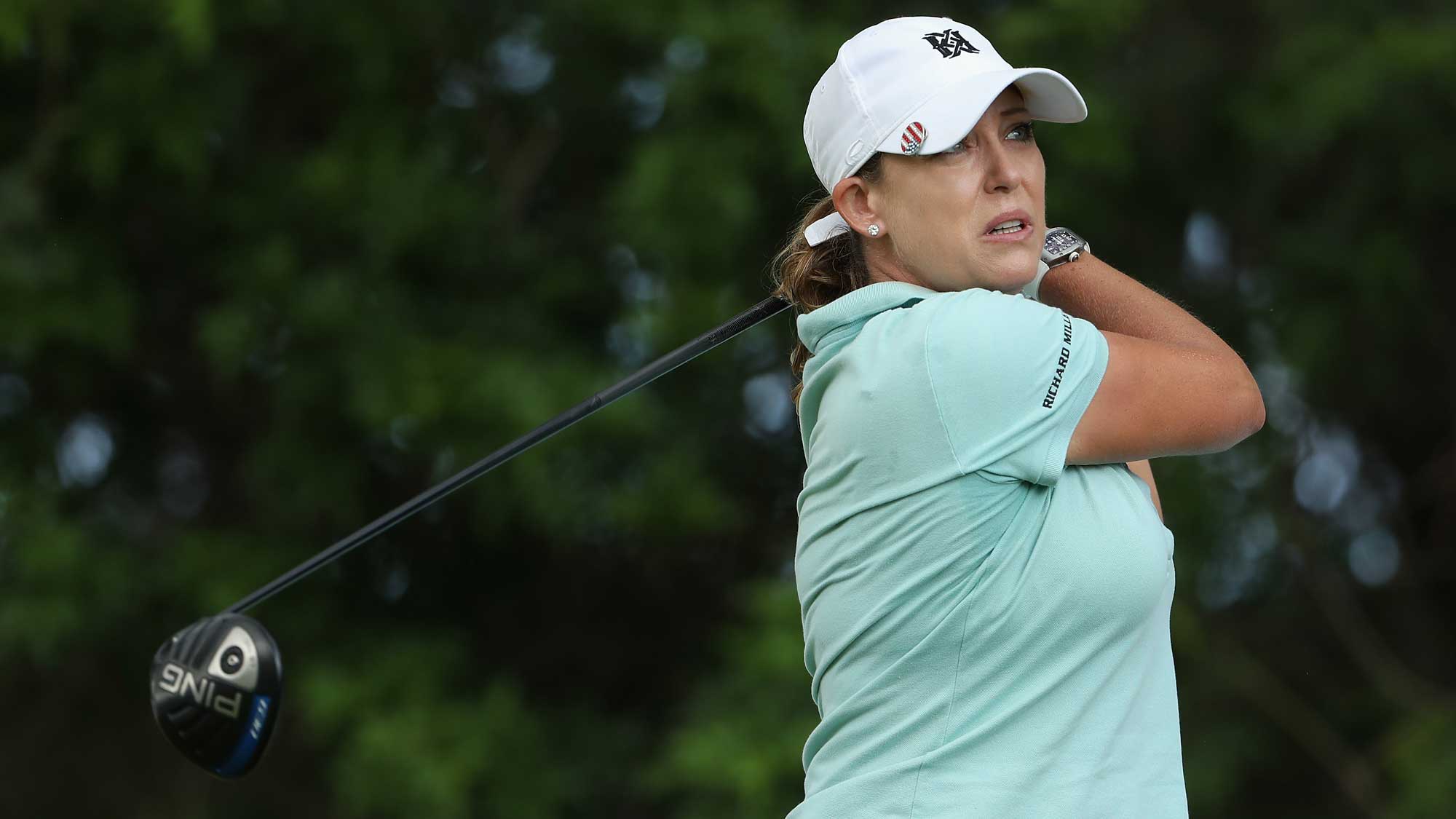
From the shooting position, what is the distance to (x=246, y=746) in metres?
2.13

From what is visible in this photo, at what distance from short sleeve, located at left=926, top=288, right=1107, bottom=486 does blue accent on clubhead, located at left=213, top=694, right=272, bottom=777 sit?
3.62ft

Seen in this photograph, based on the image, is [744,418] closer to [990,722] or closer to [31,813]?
[31,813]

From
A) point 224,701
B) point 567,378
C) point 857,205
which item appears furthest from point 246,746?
point 567,378

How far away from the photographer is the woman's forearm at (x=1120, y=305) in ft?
5.08

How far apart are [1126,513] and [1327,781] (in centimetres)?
445

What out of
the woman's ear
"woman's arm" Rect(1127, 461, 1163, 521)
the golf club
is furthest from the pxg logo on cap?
the golf club

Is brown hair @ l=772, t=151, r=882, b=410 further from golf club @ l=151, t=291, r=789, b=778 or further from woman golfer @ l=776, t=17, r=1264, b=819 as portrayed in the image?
golf club @ l=151, t=291, r=789, b=778

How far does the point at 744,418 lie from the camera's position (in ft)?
17.2

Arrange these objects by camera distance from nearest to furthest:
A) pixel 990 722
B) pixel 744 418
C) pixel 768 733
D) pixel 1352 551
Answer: pixel 990 722 < pixel 768 733 < pixel 744 418 < pixel 1352 551

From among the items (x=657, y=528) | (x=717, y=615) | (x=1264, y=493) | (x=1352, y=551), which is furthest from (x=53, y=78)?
(x=1352, y=551)

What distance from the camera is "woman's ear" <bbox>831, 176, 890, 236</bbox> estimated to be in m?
1.59

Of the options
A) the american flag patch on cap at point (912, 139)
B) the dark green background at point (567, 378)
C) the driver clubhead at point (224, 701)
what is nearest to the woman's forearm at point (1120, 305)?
the american flag patch on cap at point (912, 139)

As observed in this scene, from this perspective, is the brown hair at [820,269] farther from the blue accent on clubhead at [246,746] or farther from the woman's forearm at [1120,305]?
the blue accent on clubhead at [246,746]

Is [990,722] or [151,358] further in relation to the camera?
[151,358]
